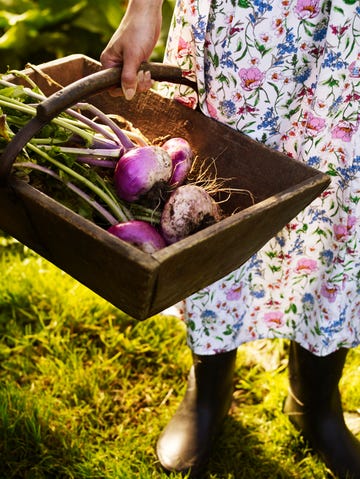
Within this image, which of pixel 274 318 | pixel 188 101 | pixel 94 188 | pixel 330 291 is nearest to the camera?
pixel 94 188

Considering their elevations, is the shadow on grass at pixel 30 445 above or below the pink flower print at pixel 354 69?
below

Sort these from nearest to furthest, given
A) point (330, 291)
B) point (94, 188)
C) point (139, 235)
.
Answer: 1. point (139, 235)
2. point (94, 188)
3. point (330, 291)

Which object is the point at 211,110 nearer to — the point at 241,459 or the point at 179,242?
the point at 179,242

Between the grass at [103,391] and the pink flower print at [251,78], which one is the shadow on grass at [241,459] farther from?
the pink flower print at [251,78]

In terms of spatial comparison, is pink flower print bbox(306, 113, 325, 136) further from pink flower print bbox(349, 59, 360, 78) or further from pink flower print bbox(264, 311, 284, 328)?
pink flower print bbox(264, 311, 284, 328)

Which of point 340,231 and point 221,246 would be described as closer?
point 221,246

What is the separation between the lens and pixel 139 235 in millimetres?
1230

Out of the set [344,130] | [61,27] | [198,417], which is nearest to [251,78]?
[344,130]

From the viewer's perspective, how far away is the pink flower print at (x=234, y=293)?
1.71m

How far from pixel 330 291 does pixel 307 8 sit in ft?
2.24

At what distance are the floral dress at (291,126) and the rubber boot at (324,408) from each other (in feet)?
0.26

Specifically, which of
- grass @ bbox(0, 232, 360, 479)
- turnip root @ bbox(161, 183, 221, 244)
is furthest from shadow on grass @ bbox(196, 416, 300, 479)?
turnip root @ bbox(161, 183, 221, 244)

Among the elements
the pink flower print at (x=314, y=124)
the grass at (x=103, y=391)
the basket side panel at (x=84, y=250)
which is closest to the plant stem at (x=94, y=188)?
the basket side panel at (x=84, y=250)

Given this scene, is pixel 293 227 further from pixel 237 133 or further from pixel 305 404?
pixel 305 404
